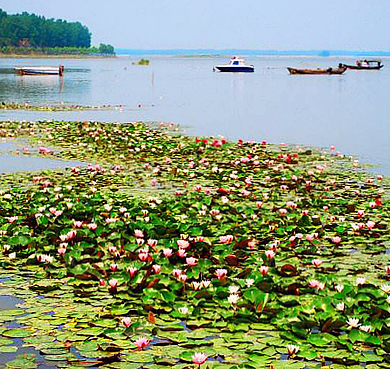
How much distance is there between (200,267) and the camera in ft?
24.5

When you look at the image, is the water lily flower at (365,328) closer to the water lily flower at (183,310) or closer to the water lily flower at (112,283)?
the water lily flower at (183,310)

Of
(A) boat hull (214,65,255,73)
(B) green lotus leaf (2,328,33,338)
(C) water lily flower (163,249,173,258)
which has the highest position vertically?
(A) boat hull (214,65,255,73)

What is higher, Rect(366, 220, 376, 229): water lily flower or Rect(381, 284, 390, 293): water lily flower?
Rect(366, 220, 376, 229): water lily flower

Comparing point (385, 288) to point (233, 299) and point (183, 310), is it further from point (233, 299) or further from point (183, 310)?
point (183, 310)

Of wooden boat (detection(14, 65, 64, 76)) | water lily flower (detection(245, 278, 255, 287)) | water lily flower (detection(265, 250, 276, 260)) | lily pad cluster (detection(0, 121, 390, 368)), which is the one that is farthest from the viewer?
wooden boat (detection(14, 65, 64, 76))

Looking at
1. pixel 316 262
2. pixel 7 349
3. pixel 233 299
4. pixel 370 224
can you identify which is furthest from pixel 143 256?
pixel 370 224

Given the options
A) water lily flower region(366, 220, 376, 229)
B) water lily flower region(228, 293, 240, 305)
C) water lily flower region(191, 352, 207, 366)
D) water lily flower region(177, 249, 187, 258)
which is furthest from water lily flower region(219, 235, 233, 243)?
→ water lily flower region(191, 352, 207, 366)

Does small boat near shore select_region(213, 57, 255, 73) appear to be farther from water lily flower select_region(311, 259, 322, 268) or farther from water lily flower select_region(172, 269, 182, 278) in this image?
water lily flower select_region(172, 269, 182, 278)

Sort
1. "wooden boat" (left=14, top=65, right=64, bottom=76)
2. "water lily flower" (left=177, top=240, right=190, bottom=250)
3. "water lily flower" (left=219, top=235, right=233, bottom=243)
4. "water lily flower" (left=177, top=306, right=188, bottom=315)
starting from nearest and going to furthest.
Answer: "water lily flower" (left=177, top=306, right=188, bottom=315) → "water lily flower" (left=177, top=240, right=190, bottom=250) → "water lily flower" (left=219, top=235, right=233, bottom=243) → "wooden boat" (left=14, top=65, right=64, bottom=76)

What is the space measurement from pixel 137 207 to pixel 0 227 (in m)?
2.18

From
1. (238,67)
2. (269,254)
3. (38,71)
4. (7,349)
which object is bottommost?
(7,349)

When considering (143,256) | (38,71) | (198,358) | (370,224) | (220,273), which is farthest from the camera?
(38,71)

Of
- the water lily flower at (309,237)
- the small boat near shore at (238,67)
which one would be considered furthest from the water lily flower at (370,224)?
the small boat near shore at (238,67)

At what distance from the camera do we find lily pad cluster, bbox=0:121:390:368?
564 centimetres
